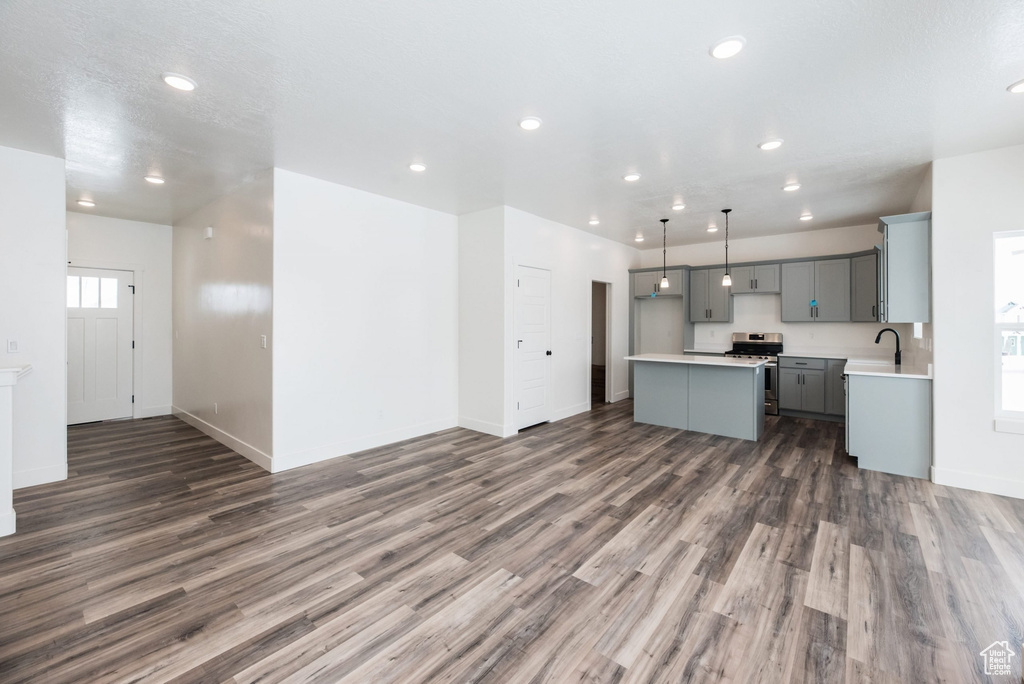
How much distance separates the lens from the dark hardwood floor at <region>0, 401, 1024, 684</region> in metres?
1.82

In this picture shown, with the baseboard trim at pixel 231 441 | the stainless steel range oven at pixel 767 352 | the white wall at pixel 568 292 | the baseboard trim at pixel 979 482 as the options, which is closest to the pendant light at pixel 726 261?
the stainless steel range oven at pixel 767 352

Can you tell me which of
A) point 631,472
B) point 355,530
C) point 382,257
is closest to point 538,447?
point 631,472

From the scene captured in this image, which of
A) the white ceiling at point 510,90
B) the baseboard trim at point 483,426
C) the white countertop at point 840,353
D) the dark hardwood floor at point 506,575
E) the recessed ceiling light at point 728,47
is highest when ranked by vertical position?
the white ceiling at point 510,90

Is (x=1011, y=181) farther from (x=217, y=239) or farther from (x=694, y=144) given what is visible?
(x=217, y=239)

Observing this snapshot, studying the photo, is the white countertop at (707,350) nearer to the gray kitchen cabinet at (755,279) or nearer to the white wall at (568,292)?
the gray kitchen cabinet at (755,279)

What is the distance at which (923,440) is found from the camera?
3926 mm

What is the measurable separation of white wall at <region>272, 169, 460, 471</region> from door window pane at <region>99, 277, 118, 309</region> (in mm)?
3967

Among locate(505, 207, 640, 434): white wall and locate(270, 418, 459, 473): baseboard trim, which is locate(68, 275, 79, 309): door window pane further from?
locate(505, 207, 640, 434): white wall

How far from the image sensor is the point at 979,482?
3598 millimetres

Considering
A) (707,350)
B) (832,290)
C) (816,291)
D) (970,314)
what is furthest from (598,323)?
(970,314)

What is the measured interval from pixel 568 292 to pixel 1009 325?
4.30m

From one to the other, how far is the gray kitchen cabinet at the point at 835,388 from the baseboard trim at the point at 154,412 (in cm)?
956

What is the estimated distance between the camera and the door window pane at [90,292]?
233 inches

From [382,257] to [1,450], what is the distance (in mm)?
3230
